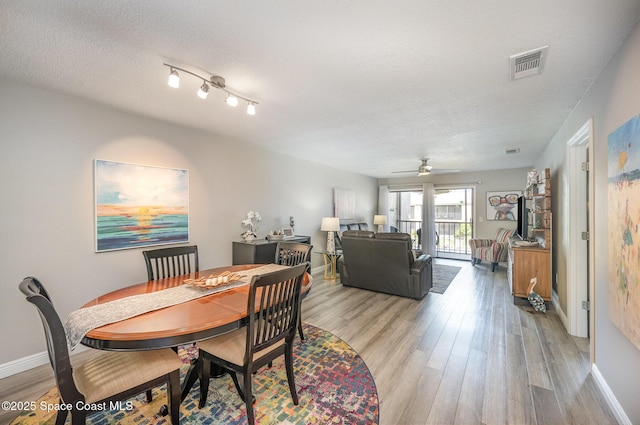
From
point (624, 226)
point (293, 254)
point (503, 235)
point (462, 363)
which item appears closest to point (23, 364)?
point (293, 254)

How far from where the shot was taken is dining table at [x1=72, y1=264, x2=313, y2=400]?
1291 millimetres

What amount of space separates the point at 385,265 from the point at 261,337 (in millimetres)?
2791

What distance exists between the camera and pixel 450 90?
2.29 m

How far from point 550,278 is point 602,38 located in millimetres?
3017

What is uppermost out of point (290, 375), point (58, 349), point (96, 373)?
point (58, 349)

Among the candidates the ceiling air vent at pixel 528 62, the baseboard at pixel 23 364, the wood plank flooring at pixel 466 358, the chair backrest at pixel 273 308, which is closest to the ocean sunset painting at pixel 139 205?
the baseboard at pixel 23 364

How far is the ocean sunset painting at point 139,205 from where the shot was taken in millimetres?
2609

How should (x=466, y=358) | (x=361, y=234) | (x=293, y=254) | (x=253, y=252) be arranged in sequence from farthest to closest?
(x=361, y=234) → (x=253, y=252) → (x=293, y=254) → (x=466, y=358)

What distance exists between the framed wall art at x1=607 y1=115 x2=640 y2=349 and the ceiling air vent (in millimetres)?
675

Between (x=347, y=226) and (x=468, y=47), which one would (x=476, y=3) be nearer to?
(x=468, y=47)

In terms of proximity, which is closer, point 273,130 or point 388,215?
point 273,130

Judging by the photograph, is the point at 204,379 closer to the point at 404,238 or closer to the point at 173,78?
the point at 173,78

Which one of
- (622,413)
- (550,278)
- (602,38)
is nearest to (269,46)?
(602,38)

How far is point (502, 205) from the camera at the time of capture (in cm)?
660
